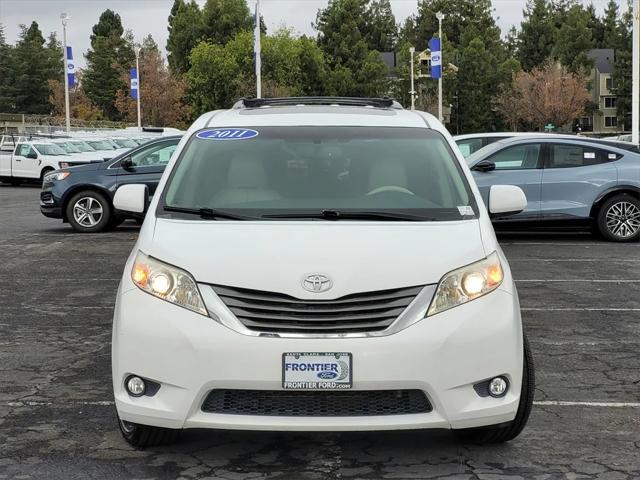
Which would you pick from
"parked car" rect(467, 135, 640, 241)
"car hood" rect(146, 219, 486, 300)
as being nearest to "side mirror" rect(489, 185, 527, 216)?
"car hood" rect(146, 219, 486, 300)

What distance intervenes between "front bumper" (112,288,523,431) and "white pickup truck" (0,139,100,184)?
29.9m

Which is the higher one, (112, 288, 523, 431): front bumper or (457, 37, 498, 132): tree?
(457, 37, 498, 132): tree

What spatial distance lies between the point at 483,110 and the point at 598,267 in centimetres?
9209

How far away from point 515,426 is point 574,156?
10690mm

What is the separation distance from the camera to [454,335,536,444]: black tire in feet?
16.0

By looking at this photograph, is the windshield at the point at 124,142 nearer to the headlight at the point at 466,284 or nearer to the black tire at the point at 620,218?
the black tire at the point at 620,218

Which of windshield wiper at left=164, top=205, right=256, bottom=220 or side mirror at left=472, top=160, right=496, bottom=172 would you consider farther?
side mirror at left=472, top=160, right=496, bottom=172

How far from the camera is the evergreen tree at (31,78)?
104938mm

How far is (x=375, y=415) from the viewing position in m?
4.44

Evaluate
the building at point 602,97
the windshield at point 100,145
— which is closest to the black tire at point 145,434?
the windshield at point 100,145

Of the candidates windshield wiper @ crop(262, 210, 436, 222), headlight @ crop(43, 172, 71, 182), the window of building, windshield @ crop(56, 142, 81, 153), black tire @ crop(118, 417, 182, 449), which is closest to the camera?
black tire @ crop(118, 417, 182, 449)

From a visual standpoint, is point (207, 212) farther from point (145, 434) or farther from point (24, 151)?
point (24, 151)

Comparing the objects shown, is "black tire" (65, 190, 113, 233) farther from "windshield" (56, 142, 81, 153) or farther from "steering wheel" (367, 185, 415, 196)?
"windshield" (56, 142, 81, 153)

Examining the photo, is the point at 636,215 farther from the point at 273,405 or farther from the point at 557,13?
the point at 557,13
